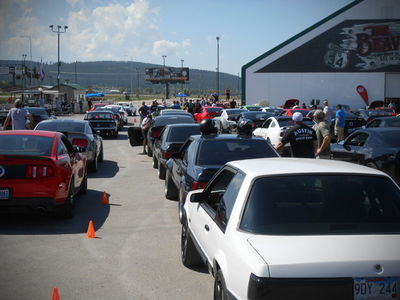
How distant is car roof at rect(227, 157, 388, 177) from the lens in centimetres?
455

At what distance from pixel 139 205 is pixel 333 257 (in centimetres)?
725

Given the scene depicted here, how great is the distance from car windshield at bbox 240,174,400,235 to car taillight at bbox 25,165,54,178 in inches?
195

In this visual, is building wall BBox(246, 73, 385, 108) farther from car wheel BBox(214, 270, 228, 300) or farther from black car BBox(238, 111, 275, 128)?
car wheel BBox(214, 270, 228, 300)

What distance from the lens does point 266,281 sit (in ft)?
11.5

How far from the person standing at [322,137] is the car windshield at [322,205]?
18.8 ft

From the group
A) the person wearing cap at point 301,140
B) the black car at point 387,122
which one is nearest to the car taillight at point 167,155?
the person wearing cap at point 301,140

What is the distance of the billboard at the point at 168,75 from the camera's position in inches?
4906

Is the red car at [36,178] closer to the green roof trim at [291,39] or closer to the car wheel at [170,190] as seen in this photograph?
the car wheel at [170,190]

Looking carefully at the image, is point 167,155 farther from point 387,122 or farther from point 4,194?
point 387,122

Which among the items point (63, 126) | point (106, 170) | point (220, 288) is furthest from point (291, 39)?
point (220, 288)

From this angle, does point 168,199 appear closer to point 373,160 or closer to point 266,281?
point 373,160

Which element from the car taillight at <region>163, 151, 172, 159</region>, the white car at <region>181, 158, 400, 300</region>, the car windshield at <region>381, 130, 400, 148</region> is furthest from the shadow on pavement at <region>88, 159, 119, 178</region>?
the white car at <region>181, 158, 400, 300</region>

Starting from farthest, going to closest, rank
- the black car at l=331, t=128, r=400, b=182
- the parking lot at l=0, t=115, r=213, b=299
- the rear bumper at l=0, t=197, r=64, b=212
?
1. the black car at l=331, t=128, r=400, b=182
2. the rear bumper at l=0, t=197, r=64, b=212
3. the parking lot at l=0, t=115, r=213, b=299

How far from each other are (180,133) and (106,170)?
3508 millimetres
